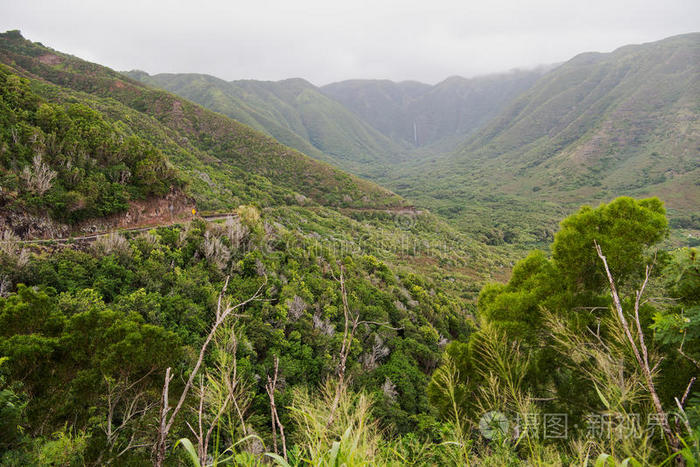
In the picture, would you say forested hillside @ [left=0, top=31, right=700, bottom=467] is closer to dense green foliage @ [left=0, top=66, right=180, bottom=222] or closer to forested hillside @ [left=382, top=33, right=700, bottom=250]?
dense green foliage @ [left=0, top=66, right=180, bottom=222]

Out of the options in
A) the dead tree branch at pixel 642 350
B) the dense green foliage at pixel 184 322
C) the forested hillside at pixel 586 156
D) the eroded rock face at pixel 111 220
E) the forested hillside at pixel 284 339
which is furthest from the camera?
the forested hillside at pixel 586 156

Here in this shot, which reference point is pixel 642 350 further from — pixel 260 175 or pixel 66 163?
pixel 260 175

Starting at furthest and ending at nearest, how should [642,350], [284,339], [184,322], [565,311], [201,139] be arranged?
1. [201,139]
2. [284,339]
3. [184,322]
4. [565,311]
5. [642,350]

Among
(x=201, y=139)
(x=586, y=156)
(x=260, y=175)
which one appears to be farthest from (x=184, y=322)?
(x=586, y=156)

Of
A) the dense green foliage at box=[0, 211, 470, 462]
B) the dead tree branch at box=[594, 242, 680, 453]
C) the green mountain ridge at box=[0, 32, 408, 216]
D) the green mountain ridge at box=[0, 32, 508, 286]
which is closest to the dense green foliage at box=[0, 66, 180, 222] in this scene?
the dense green foliage at box=[0, 211, 470, 462]

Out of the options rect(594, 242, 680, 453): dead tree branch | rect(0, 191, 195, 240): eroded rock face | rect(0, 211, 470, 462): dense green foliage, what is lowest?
rect(0, 211, 470, 462): dense green foliage

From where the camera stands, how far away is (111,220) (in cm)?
1245

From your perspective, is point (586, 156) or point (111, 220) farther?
point (586, 156)

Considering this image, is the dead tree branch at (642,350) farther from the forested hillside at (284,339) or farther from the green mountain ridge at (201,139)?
the green mountain ridge at (201,139)

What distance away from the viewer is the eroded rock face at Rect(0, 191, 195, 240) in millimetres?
9617

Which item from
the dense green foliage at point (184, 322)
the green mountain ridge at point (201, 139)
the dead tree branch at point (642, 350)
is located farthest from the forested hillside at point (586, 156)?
the dead tree branch at point (642, 350)

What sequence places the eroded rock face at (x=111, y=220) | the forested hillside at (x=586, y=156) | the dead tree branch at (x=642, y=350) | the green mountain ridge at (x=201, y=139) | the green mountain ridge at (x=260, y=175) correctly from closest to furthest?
the dead tree branch at (x=642, y=350)
the eroded rock face at (x=111, y=220)
the green mountain ridge at (x=260, y=175)
the green mountain ridge at (x=201, y=139)
the forested hillside at (x=586, y=156)

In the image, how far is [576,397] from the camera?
7.20 metres

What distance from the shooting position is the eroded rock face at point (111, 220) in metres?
9.62
